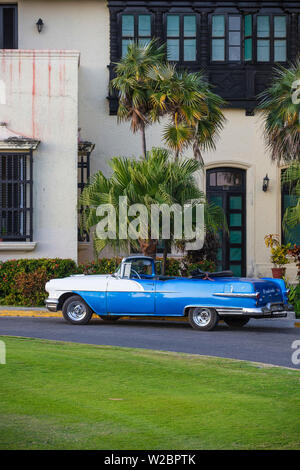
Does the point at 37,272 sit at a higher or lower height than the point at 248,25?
lower

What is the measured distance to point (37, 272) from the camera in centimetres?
2041

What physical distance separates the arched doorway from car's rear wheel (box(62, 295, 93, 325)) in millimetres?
10151

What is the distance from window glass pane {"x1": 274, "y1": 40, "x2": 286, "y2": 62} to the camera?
2634 centimetres

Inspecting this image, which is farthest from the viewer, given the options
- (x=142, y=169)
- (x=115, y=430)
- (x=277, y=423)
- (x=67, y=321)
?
(x=142, y=169)

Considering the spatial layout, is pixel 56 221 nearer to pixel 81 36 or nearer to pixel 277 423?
pixel 81 36

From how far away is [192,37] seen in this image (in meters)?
26.4

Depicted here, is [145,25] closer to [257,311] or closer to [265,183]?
[265,183]

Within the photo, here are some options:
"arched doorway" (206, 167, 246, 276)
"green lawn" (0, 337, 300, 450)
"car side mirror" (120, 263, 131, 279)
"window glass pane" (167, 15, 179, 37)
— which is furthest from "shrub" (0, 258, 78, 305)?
"window glass pane" (167, 15, 179, 37)

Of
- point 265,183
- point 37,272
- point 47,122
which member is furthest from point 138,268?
point 265,183

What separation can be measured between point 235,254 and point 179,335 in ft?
38.1

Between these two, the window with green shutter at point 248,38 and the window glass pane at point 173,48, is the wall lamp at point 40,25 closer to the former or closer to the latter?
the window glass pane at point 173,48

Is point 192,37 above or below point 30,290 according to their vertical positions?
above

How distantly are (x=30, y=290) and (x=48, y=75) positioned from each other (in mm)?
5839
